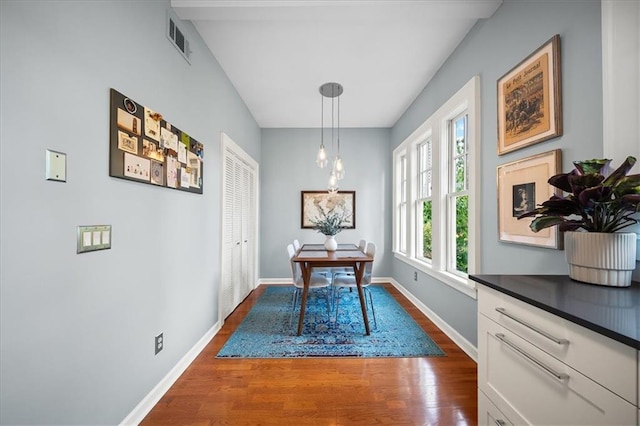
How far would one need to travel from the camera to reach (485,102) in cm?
214

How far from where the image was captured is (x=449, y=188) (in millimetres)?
2908

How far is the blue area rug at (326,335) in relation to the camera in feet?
7.80

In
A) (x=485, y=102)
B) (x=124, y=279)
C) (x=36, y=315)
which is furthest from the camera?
(x=485, y=102)

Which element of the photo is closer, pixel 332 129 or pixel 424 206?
pixel 424 206

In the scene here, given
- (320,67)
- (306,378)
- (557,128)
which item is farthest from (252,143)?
(557,128)

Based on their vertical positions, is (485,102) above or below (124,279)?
above

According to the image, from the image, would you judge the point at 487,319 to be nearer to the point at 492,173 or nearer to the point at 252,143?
the point at 492,173

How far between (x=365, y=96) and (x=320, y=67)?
967mm

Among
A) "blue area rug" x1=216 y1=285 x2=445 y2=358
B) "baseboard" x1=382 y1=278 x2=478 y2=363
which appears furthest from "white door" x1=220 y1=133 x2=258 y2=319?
"baseboard" x1=382 y1=278 x2=478 y2=363

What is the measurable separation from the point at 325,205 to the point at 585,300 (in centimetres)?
414

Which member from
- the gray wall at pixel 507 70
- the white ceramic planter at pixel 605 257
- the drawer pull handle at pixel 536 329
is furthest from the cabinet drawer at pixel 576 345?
the gray wall at pixel 507 70

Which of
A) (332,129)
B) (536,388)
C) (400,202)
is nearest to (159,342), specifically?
(536,388)

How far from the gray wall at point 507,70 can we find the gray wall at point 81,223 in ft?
8.08

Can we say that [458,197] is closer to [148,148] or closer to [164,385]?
[148,148]
